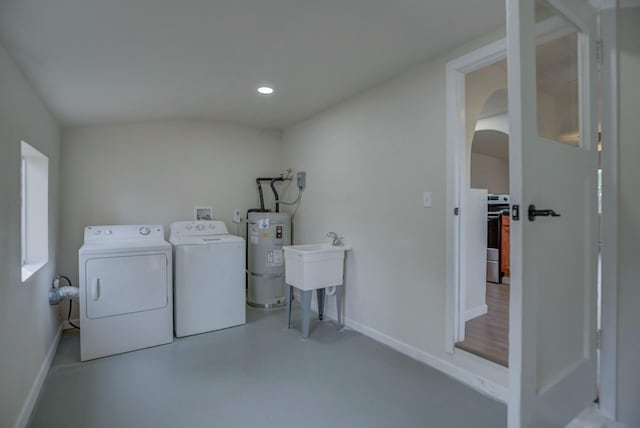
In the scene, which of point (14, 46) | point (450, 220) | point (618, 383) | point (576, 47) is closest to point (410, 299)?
point (450, 220)

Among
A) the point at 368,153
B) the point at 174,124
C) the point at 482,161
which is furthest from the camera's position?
the point at 482,161

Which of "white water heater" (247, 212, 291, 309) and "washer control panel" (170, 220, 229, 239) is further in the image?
"white water heater" (247, 212, 291, 309)

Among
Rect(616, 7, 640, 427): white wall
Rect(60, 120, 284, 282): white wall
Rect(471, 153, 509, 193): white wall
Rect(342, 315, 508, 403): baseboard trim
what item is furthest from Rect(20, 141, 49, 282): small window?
Rect(471, 153, 509, 193): white wall

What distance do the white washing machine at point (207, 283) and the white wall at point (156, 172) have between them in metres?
0.60

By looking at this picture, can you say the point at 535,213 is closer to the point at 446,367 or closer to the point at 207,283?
the point at 446,367

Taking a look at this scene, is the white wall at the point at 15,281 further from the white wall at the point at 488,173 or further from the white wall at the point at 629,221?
the white wall at the point at 488,173

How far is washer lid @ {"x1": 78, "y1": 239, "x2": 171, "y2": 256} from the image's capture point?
8.23ft

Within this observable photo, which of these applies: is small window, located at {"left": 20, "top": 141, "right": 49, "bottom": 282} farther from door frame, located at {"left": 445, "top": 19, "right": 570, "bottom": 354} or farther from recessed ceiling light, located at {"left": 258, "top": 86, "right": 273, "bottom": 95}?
door frame, located at {"left": 445, "top": 19, "right": 570, "bottom": 354}

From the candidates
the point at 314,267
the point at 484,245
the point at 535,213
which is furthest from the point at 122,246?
the point at 484,245

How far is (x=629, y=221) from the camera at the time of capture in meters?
1.49

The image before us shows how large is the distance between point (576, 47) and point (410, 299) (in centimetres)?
184

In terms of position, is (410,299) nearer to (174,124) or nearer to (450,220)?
(450,220)

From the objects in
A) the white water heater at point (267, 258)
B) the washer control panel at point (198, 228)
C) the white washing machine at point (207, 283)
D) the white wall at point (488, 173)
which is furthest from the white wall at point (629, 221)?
the white wall at point (488, 173)

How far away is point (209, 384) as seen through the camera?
2111 millimetres
